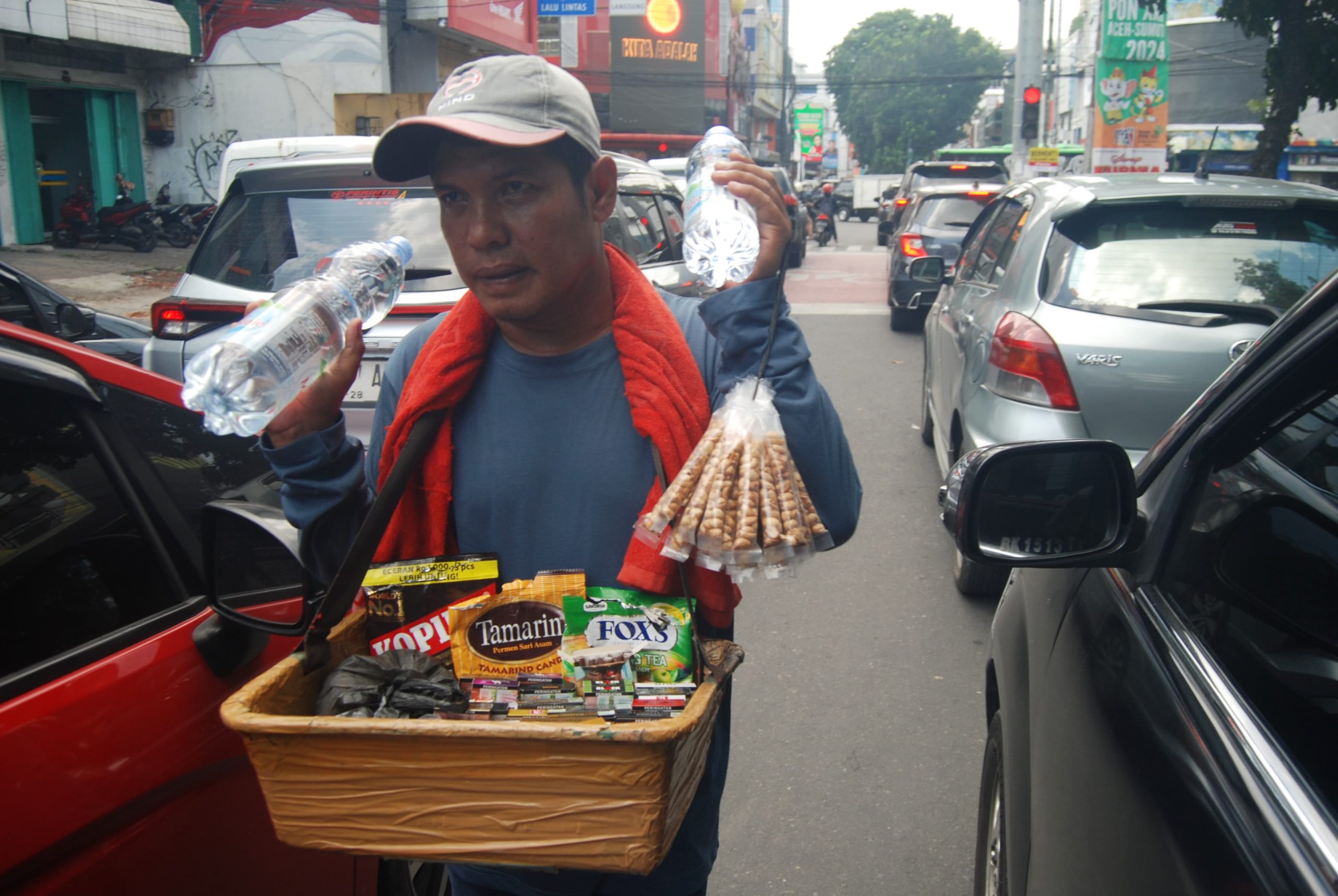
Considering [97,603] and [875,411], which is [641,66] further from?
[97,603]

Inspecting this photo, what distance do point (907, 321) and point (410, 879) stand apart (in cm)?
1121

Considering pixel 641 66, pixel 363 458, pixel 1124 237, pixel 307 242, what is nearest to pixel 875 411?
pixel 1124 237

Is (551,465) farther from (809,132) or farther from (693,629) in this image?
(809,132)

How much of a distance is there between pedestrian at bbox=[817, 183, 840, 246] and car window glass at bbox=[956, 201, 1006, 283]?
20.8 metres

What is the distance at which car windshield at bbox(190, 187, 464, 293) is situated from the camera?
185 inches

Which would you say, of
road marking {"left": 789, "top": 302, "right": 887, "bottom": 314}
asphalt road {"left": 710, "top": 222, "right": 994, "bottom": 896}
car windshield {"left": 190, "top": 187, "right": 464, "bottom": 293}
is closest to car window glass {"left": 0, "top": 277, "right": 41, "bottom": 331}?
car windshield {"left": 190, "top": 187, "right": 464, "bottom": 293}

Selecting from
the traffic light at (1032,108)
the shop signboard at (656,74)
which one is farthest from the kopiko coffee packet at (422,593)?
the shop signboard at (656,74)

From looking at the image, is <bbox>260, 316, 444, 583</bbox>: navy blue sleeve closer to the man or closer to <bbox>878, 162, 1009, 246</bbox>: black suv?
the man

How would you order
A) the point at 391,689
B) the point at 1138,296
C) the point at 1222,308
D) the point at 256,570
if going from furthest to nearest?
the point at 1138,296
the point at 1222,308
the point at 256,570
the point at 391,689

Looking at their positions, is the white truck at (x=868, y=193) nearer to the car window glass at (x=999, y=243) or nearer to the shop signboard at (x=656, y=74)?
the shop signboard at (x=656, y=74)

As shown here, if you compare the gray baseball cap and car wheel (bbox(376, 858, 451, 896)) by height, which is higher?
the gray baseball cap

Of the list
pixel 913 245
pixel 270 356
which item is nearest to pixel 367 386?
pixel 270 356

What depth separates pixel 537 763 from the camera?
128 centimetres

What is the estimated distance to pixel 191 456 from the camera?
2.17 meters
